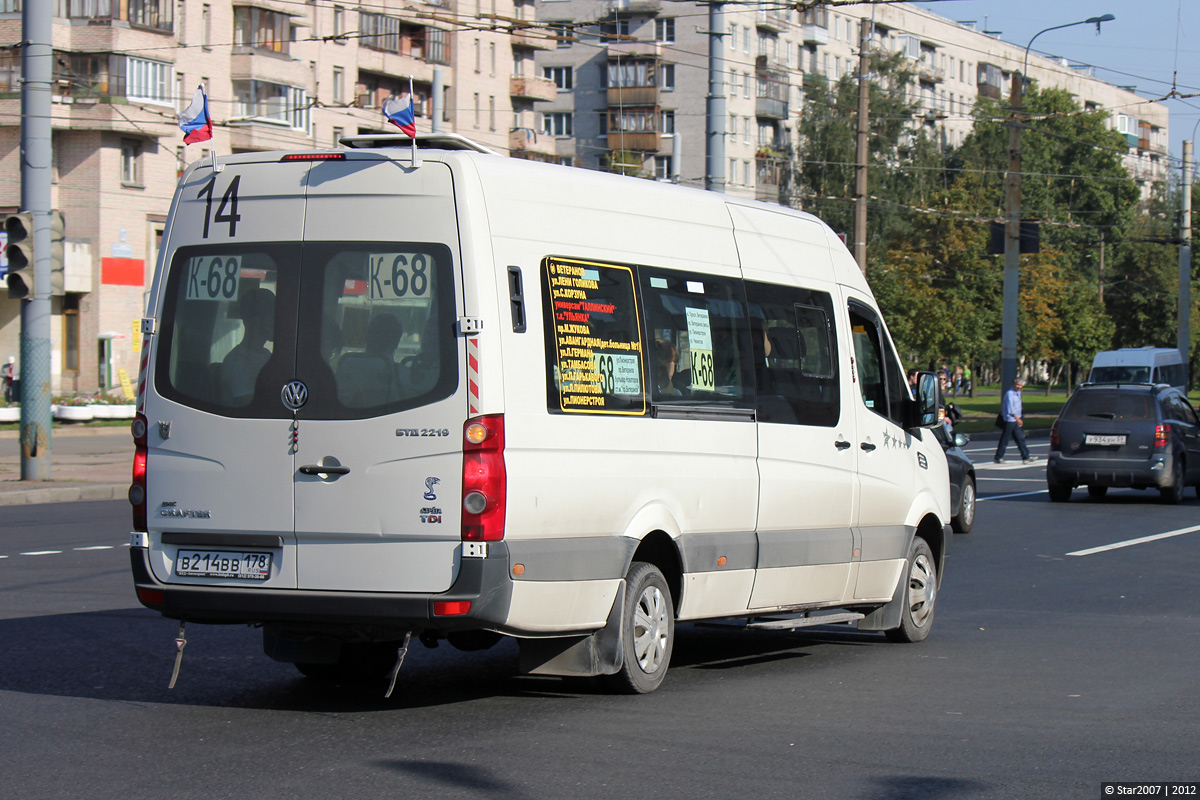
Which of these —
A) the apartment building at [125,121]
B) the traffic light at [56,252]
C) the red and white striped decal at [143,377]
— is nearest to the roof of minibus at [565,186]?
the red and white striped decal at [143,377]

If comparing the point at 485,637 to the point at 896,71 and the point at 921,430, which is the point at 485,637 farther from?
the point at 896,71

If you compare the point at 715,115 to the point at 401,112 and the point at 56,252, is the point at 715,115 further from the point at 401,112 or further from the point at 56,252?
the point at 401,112

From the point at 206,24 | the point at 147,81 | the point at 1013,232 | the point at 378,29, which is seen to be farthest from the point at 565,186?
the point at 378,29

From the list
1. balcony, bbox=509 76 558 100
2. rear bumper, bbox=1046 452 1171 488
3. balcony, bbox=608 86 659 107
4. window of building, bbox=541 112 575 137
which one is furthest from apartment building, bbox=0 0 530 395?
window of building, bbox=541 112 575 137

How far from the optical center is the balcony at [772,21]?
316ft

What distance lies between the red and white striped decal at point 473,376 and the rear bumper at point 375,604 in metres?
0.59

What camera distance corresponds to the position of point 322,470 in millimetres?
7207

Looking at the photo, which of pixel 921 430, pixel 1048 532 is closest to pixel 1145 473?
pixel 1048 532

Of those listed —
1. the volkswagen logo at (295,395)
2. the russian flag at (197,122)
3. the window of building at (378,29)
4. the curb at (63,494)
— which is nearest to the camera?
the volkswagen logo at (295,395)

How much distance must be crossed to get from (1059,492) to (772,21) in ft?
258

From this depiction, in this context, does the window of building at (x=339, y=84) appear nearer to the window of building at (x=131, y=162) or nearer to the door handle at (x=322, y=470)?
the window of building at (x=131, y=162)

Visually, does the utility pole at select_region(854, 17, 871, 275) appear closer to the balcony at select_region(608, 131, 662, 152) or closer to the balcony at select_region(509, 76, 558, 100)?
the balcony at select_region(509, 76, 558, 100)

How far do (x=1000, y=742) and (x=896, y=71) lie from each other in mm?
87913

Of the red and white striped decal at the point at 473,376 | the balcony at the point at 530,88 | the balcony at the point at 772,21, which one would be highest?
the balcony at the point at 772,21
